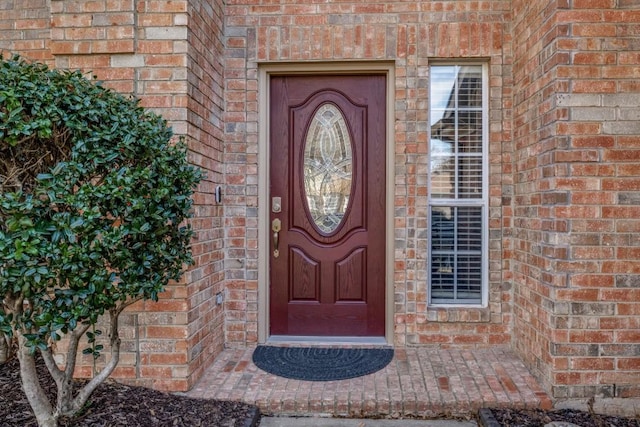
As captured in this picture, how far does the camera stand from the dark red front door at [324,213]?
3.49 metres

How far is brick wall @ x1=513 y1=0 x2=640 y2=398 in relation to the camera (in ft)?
8.25

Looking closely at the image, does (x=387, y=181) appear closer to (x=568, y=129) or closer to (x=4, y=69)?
(x=568, y=129)

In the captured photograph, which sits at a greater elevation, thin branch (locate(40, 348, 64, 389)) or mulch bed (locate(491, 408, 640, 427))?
thin branch (locate(40, 348, 64, 389))

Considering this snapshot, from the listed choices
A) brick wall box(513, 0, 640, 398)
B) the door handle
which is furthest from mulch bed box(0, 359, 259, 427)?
brick wall box(513, 0, 640, 398)

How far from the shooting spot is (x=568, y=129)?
100.0 inches

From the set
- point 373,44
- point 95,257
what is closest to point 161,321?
point 95,257

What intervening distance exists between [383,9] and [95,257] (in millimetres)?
2682

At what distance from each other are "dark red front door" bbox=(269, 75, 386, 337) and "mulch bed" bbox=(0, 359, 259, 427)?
110 cm

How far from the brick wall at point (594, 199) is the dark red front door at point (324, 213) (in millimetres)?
1313

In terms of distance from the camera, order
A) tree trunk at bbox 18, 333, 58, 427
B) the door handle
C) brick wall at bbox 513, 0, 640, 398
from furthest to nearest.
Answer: the door handle
brick wall at bbox 513, 0, 640, 398
tree trunk at bbox 18, 333, 58, 427

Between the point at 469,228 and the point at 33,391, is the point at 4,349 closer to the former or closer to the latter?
the point at 33,391

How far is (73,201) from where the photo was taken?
1.84 m

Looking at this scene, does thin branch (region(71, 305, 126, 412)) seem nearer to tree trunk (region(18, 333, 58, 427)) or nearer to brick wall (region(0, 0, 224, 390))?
tree trunk (region(18, 333, 58, 427))

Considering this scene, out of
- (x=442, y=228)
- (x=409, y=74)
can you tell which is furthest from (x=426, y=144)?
(x=442, y=228)
